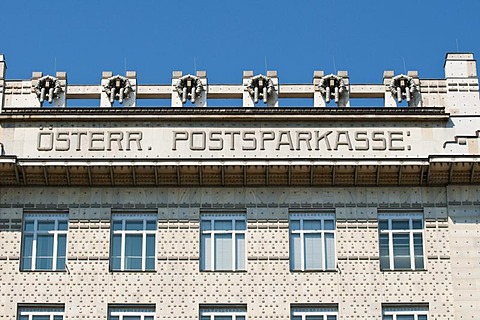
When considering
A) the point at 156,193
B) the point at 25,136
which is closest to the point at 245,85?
the point at 156,193

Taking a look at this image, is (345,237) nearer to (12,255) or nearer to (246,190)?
(246,190)

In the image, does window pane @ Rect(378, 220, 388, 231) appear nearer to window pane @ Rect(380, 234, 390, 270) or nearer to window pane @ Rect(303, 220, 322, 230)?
window pane @ Rect(380, 234, 390, 270)

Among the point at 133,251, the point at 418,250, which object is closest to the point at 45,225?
the point at 133,251

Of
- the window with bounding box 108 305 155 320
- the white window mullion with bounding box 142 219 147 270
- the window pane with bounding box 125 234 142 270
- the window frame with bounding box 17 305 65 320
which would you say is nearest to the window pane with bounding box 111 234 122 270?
the window pane with bounding box 125 234 142 270

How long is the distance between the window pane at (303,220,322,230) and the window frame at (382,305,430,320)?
3.47m

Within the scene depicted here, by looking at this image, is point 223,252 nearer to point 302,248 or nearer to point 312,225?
point 302,248

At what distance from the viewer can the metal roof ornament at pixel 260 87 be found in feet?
148

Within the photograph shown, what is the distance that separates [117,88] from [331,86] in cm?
730

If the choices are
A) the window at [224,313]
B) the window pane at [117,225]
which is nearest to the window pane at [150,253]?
the window pane at [117,225]

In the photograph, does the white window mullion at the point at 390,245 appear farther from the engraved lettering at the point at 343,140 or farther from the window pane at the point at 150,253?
the window pane at the point at 150,253

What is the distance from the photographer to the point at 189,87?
45250 mm

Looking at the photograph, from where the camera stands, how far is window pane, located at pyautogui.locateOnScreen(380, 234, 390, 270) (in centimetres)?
4297

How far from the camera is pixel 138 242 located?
4341 centimetres

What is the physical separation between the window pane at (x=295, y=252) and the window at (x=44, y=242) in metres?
7.37
